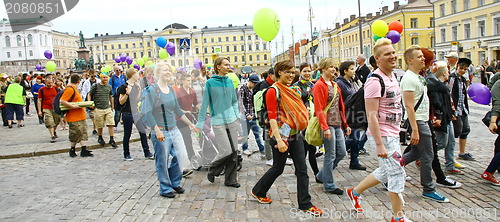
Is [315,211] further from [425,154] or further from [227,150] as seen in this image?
[227,150]

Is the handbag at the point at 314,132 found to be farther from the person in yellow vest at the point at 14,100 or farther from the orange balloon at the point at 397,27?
the person in yellow vest at the point at 14,100

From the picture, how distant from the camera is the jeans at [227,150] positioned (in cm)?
566

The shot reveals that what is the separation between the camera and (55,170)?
7.37 meters

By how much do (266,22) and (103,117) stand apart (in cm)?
432

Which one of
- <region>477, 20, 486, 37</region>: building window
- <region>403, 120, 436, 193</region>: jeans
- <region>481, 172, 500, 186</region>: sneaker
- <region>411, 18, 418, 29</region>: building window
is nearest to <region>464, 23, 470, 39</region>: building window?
<region>477, 20, 486, 37</region>: building window

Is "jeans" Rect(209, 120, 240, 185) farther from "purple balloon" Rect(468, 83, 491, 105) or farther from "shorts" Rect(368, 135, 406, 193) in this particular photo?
"purple balloon" Rect(468, 83, 491, 105)

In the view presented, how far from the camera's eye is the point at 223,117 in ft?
18.6

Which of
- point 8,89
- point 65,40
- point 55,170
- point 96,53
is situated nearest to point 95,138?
point 55,170

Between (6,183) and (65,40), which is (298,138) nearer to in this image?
(6,183)

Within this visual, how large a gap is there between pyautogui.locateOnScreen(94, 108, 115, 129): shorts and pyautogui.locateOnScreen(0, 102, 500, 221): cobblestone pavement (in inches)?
67.5

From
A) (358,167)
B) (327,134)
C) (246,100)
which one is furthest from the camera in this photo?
(246,100)

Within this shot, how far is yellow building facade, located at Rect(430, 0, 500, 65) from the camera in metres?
41.6

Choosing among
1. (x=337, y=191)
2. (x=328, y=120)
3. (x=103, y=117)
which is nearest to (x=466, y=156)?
(x=337, y=191)

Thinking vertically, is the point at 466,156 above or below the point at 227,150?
below
